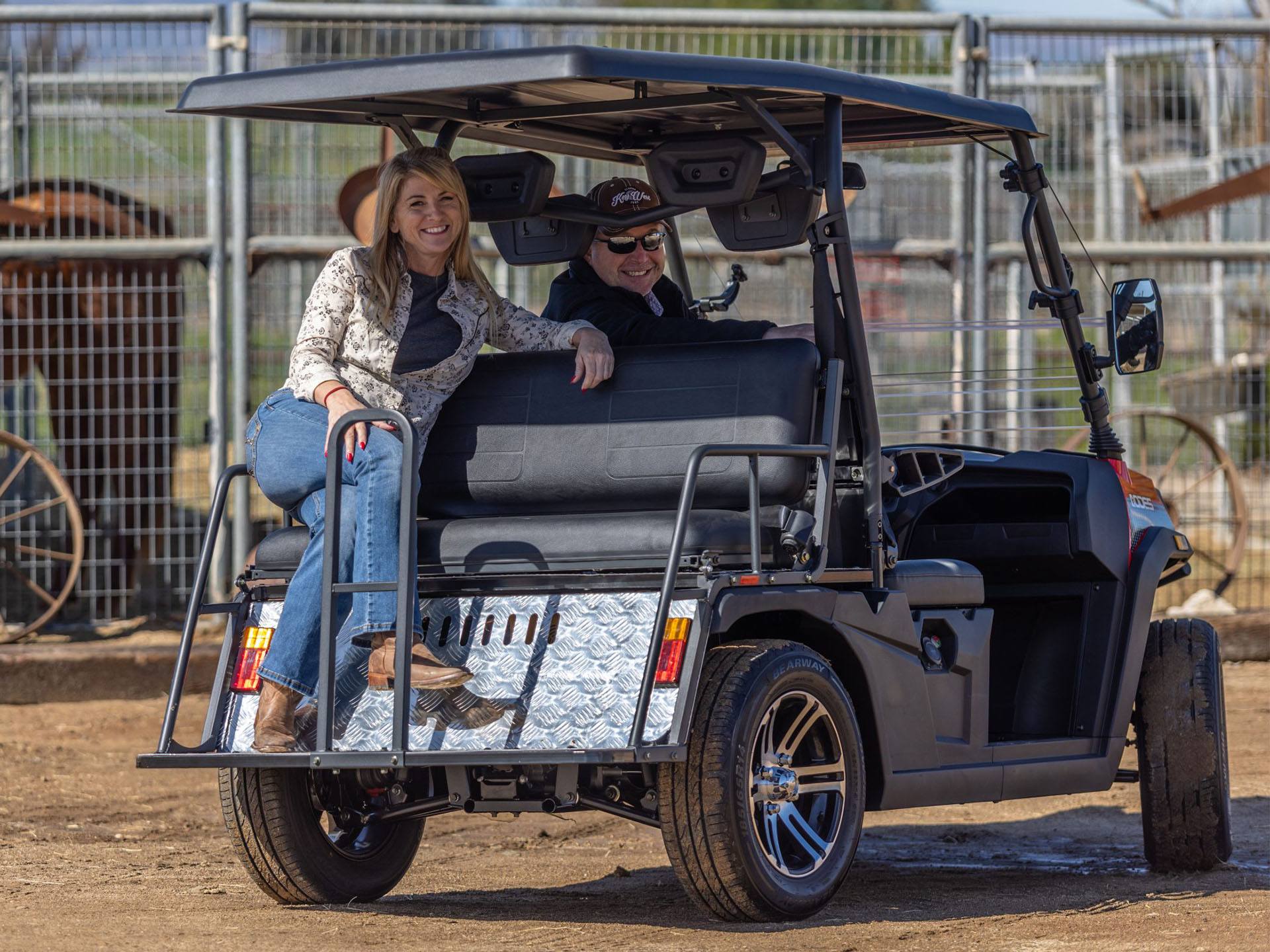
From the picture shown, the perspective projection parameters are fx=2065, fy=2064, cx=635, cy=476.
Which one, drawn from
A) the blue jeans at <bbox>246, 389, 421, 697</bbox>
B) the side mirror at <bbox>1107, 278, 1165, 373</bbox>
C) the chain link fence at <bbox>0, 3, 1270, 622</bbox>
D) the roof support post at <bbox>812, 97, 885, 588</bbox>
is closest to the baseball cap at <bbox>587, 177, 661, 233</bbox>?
the roof support post at <bbox>812, 97, 885, 588</bbox>

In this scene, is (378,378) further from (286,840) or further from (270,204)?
(270,204)

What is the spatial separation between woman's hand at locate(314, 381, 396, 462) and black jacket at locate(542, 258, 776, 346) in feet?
3.03

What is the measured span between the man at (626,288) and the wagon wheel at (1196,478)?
5222 millimetres

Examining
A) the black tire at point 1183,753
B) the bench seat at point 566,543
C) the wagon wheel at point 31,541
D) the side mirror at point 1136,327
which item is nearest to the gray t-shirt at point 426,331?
the bench seat at point 566,543

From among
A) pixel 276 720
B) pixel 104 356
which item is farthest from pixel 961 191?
pixel 276 720

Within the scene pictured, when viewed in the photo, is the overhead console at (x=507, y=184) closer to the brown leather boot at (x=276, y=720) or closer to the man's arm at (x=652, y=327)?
the man's arm at (x=652, y=327)

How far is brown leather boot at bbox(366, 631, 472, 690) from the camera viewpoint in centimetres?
491

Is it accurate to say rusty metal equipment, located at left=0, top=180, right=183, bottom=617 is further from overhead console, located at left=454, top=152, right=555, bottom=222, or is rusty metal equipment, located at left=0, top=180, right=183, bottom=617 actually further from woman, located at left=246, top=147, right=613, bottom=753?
woman, located at left=246, top=147, right=613, bottom=753

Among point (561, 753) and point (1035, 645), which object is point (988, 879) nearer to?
point (1035, 645)

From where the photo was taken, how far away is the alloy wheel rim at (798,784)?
500 centimetres

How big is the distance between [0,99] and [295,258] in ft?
5.30

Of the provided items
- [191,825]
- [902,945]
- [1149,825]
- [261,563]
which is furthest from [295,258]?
[902,945]

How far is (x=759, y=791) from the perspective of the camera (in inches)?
195

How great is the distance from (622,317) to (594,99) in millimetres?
637
